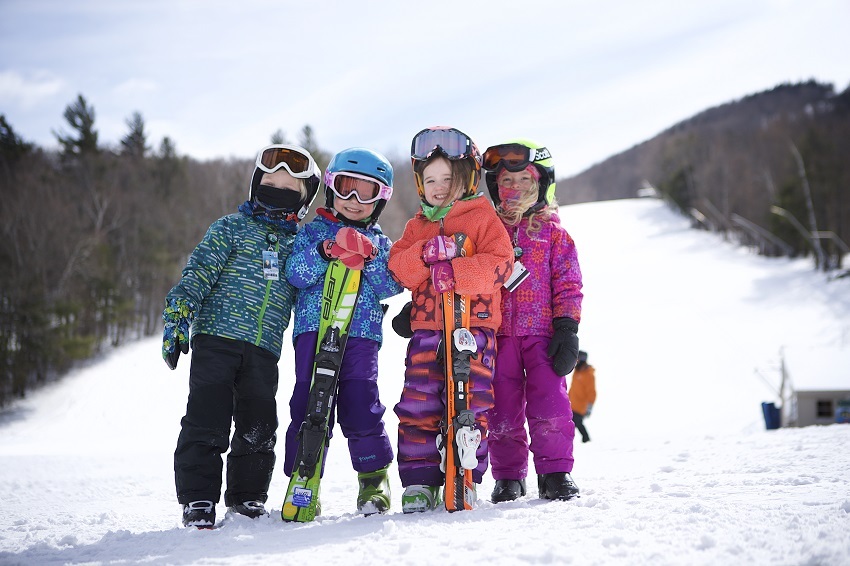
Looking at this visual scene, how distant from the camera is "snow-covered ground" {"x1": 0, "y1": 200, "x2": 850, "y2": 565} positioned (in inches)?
87.1


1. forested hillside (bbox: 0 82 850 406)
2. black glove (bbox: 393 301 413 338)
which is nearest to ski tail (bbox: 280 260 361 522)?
black glove (bbox: 393 301 413 338)

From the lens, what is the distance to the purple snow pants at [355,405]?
11.1 ft

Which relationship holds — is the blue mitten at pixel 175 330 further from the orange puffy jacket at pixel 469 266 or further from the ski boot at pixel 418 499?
the ski boot at pixel 418 499

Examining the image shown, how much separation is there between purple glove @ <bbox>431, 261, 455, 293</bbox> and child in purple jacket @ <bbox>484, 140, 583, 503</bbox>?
18.7 inches

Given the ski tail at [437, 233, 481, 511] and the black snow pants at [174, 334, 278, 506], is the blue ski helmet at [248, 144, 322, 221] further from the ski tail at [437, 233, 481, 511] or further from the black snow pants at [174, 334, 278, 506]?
the ski tail at [437, 233, 481, 511]

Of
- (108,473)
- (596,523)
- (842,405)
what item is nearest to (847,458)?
(596,523)

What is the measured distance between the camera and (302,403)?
3436 mm

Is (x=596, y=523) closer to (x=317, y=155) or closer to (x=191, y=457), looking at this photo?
(x=191, y=457)

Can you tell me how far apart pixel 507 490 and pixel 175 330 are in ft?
7.03

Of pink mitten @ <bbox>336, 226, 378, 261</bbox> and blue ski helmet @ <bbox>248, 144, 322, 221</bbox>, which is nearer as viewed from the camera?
pink mitten @ <bbox>336, 226, 378, 261</bbox>

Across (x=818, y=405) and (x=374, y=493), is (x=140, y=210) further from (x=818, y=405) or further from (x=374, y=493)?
(x=374, y=493)

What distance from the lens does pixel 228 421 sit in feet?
11.3

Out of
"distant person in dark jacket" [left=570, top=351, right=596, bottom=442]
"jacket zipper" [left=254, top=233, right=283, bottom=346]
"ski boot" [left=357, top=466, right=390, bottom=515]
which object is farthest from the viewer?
"distant person in dark jacket" [left=570, top=351, right=596, bottom=442]

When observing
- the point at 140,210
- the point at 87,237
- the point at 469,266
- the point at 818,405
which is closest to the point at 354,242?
the point at 469,266
